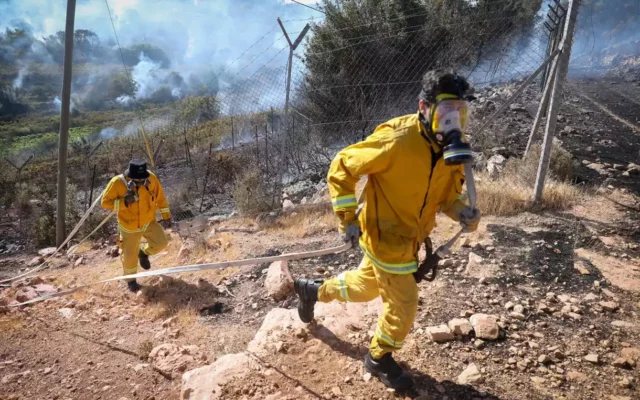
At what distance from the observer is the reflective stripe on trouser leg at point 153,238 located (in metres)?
4.73

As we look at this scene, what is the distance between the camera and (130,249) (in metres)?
4.60

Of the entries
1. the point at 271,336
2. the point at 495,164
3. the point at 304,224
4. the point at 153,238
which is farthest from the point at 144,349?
the point at 495,164

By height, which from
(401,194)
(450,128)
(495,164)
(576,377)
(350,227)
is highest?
(450,128)

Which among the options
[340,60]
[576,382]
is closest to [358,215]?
[576,382]

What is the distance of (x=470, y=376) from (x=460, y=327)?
413 millimetres

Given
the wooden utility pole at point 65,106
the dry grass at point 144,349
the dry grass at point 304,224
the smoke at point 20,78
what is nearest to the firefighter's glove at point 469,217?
the dry grass at point 144,349

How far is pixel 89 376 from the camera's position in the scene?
9.70 ft

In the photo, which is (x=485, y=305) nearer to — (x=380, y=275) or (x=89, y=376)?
(x=380, y=275)

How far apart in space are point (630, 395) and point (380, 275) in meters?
1.51

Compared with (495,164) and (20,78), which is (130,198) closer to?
(495,164)

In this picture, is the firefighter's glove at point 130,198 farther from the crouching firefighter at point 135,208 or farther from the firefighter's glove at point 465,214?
the firefighter's glove at point 465,214

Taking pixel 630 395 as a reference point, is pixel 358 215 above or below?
above

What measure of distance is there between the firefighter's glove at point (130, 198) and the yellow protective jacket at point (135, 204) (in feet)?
0.16

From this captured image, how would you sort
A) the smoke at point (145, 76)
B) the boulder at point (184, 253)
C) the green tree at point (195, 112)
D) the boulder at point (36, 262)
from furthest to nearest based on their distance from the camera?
the smoke at point (145, 76), the green tree at point (195, 112), the boulder at point (36, 262), the boulder at point (184, 253)
